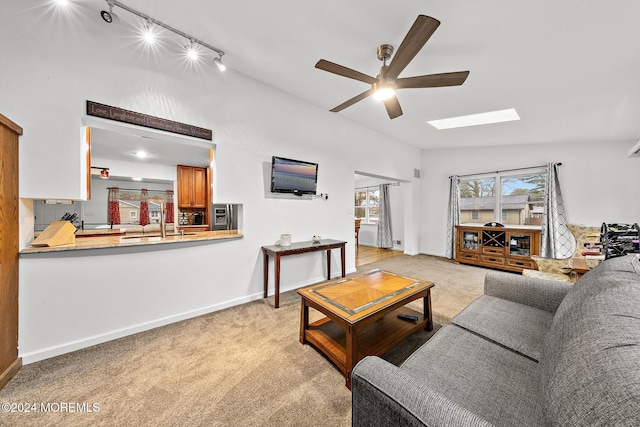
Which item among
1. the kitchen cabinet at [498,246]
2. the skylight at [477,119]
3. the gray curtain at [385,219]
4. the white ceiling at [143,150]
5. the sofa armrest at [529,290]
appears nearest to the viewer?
the sofa armrest at [529,290]

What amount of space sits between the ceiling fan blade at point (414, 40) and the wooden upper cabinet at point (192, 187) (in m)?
4.47

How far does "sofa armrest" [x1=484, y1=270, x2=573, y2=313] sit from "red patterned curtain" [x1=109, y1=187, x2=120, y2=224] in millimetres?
6361

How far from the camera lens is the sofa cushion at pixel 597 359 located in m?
0.55

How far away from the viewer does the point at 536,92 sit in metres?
2.77

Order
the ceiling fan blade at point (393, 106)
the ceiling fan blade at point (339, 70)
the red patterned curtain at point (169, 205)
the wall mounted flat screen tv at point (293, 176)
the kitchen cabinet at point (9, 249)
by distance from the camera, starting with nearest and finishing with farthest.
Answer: the kitchen cabinet at point (9, 249), the ceiling fan blade at point (339, 70), the ceiling fan blade at point (393, 106), the wall mounted flat screen tv at point (293, 176), the red patterned curtain at point (169, 205)

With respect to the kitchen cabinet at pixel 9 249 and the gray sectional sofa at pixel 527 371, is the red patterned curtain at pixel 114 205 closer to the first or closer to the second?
the kitchen cabinet at pixel 9 249

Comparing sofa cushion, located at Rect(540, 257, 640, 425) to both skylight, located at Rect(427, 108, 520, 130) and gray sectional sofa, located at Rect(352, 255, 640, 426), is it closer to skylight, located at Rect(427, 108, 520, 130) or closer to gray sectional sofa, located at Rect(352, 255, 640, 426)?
gray sectional sofa, located at Rect(352, 255, 640, 426)

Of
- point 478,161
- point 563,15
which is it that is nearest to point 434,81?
point 563,15

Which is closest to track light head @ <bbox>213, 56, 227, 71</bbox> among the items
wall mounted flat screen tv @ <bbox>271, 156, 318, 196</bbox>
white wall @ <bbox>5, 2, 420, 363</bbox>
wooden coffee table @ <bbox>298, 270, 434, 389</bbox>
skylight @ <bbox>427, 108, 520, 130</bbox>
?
white wall @ <bbox>5, 2, 420, 363</bbox>

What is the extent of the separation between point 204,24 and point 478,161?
5492 millimetres

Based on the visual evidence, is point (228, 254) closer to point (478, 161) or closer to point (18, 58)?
point (18, 58)

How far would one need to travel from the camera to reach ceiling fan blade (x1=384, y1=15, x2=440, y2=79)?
146 cm

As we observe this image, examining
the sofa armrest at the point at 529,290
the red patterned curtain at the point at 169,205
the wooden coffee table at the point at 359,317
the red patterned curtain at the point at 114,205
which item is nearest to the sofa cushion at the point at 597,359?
the sofa armrest at the point at 529,290

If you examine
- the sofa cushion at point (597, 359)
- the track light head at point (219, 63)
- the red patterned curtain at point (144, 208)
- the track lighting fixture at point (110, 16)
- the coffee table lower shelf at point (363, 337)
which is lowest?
the coffee table lower shelf at point (363, 337)
